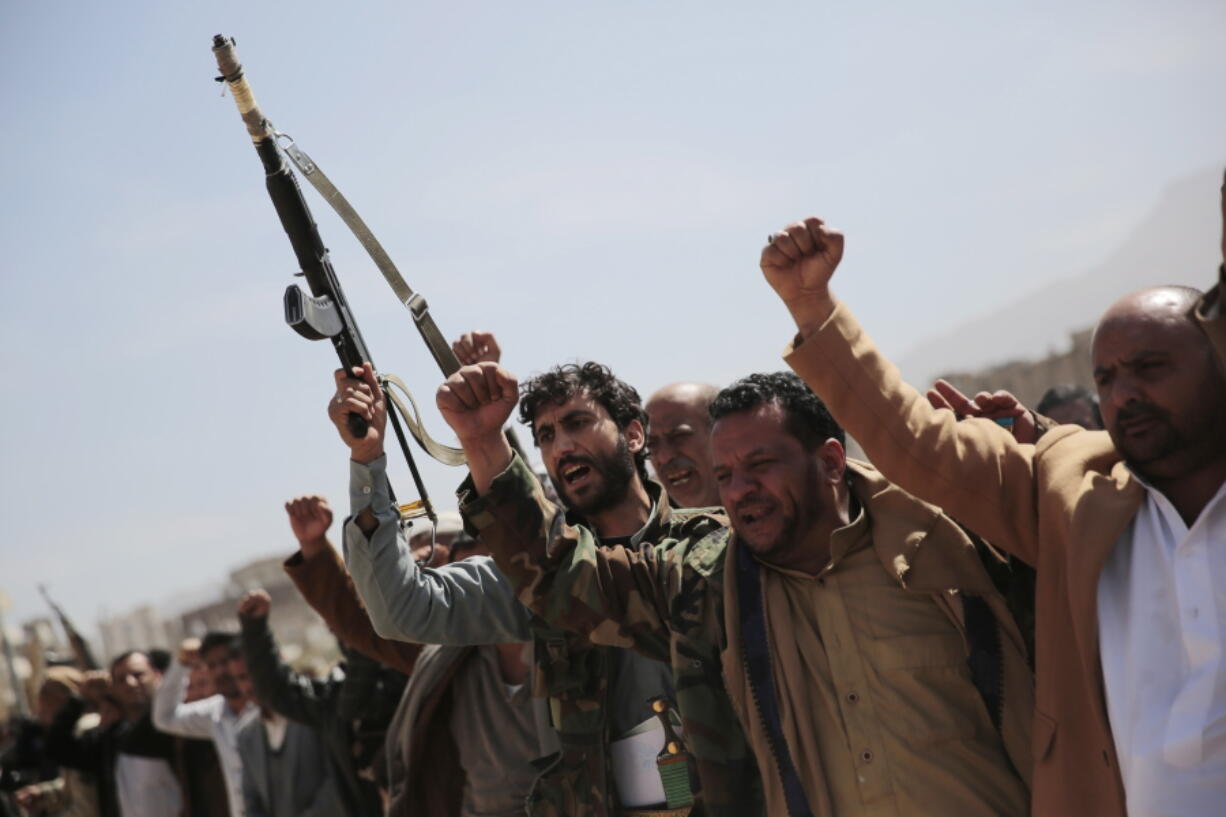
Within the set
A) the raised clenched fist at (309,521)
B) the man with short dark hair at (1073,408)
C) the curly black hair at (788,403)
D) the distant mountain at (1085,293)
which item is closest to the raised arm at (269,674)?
the raised clenched fist at (309,521)

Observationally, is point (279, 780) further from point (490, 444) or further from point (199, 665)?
point (490, 444)

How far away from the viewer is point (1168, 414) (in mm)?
2896

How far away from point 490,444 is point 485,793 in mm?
1857

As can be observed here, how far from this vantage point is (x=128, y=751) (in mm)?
9609

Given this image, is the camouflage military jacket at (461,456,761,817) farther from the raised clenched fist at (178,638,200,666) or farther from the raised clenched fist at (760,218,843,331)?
the raised clenched fist at (178,638,200,666)

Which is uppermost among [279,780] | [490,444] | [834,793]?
[490,444]

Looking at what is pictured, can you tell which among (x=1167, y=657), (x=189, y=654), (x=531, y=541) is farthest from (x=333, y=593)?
(x=189, y=654)

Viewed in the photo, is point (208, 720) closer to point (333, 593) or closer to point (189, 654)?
point (189, 654)

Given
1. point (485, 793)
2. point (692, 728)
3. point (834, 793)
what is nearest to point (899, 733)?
point (834, 793)

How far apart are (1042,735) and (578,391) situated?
2.13 m

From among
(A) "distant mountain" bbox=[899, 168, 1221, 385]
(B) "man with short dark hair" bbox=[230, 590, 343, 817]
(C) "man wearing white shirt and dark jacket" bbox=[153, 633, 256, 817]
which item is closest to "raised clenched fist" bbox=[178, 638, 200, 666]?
→ (C) "man wearing white shirt and dark jacket" bbox=[153, 633, 256, 817]

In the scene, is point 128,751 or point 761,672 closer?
point 761,672

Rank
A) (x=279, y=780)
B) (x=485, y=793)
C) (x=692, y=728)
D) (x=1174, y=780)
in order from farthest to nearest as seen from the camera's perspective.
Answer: (x=279, y=780) < (x=485, y=793) < (x=692, y=728) < (x=1174, y=780)

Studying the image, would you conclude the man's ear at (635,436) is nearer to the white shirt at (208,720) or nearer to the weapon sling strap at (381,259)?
the weapon sling strap at (381,259)
